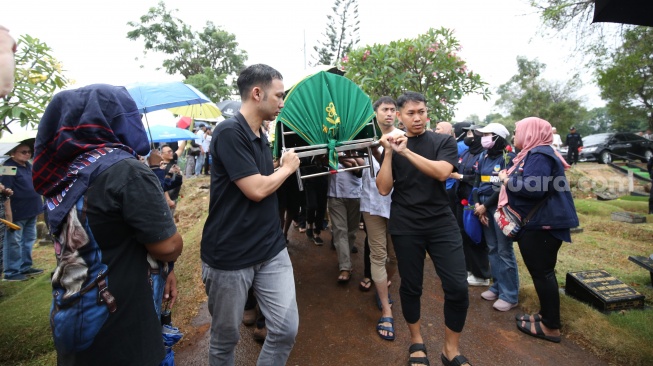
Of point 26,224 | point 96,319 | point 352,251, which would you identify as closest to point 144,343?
point 96,319

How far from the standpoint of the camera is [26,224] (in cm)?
537

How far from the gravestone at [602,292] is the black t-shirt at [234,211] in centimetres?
334

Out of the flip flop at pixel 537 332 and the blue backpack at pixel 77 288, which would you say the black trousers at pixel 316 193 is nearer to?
the flip flop at pixel 537 332

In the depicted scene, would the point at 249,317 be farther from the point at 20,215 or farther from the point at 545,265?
the point at 20,215

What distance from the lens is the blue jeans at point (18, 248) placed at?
5.27 m

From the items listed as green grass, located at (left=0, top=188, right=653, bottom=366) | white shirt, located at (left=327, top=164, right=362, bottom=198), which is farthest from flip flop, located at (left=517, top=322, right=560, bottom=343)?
white shirt, located at (left=327, top=164, right=362, bottom=198)

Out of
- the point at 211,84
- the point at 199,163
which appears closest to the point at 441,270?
the point at 199,163

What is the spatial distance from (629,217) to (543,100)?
24.6 metres

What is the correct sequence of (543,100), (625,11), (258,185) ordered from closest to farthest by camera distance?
1. (258,185)
2. (625,11)
3. (543,100)

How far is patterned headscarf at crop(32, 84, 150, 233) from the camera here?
1.35 m

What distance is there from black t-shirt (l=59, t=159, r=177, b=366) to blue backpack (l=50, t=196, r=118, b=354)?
0.10 ft

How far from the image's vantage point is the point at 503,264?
11.8ft

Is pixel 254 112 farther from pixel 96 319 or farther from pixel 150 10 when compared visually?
pixel 150 10

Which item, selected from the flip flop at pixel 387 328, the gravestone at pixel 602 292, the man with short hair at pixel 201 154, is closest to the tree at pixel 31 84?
the flip flop at pixel 387 328
